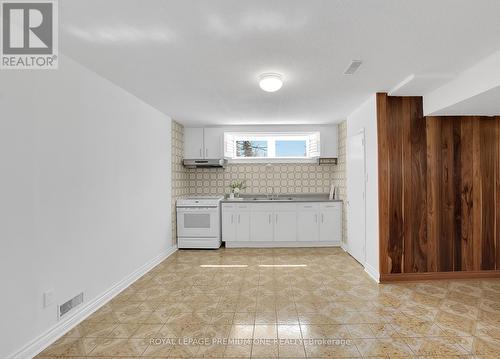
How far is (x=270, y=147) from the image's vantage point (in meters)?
5.58

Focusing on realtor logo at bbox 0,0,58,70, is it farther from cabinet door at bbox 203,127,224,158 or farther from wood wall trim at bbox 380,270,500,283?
wood wall trim at bbox 380,270,500,283

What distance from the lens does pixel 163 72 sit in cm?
264

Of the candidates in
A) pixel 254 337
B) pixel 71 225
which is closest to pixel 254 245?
pixel 254 337

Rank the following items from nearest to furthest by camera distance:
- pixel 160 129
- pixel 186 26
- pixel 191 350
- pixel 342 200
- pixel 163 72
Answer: pixel 186 26 → pixel 191 350 → pixel 163 72 → pixel 160 129 → pixel 342 200

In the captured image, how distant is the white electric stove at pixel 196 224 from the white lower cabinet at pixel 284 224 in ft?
0.78

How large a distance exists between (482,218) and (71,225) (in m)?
4.75

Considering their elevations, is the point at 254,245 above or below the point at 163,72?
below

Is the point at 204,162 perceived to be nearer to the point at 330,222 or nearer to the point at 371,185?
the point at 330,222

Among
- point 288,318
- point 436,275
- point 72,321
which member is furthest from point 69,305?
point 436,275

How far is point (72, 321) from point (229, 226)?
297 centimetres

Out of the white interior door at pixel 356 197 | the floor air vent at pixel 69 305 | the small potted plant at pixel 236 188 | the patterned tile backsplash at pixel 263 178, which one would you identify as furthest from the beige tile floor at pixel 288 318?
the patterned tile backsplash at pixel 263 178

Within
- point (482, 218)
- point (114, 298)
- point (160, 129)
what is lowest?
point (114, 298)

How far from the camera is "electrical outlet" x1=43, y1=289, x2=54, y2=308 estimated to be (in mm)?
2005

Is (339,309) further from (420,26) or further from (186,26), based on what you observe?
(186,26)
